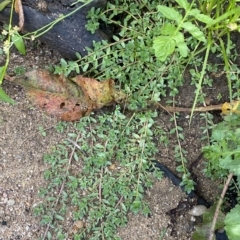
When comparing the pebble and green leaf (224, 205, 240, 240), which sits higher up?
green leaf (224, 205, 240, 240)

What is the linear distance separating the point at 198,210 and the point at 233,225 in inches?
21.7

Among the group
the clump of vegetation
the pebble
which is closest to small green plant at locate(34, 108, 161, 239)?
the clump of vegetation

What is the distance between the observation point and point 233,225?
1695 millimetres

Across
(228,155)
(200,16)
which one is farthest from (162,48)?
(228,155)

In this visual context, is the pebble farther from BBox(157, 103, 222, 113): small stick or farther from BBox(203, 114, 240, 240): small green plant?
BBox(157, 103, 222, 113): small stick

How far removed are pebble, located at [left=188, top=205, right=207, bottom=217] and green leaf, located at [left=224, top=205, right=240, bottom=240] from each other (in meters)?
0.47

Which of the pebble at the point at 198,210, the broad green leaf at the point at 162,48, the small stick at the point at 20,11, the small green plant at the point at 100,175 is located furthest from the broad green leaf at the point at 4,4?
the pebble at the point at 198,210

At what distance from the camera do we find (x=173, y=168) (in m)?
2.28

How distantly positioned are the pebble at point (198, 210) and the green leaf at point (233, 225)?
0.47 meters

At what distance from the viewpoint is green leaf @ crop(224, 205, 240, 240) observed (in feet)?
5.46

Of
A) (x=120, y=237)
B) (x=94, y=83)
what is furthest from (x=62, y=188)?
(x=94, y=83)

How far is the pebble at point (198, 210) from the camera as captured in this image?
2.24 meters

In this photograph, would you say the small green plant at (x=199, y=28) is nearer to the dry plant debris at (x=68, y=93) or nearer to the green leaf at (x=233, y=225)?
the dry plant debris at (x=68, y=93)

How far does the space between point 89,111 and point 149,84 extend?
0.29m
